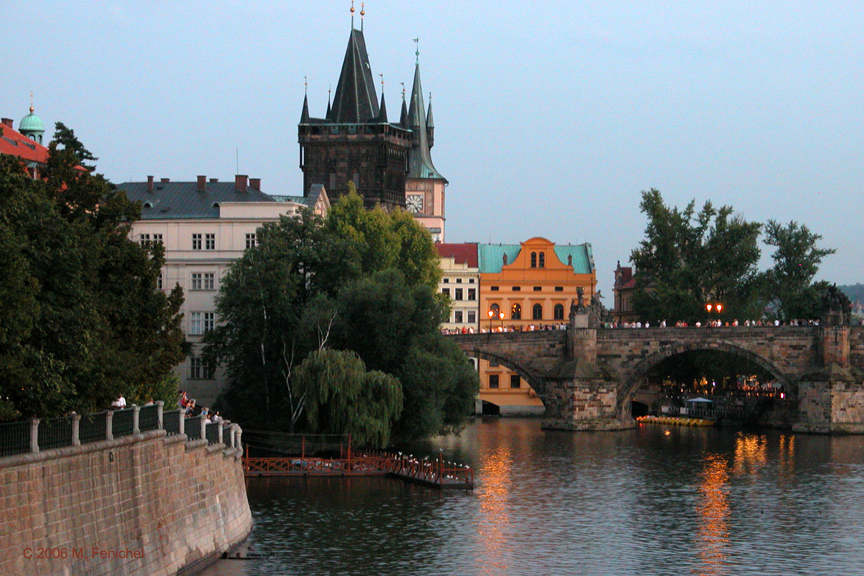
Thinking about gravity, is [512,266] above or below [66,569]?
above

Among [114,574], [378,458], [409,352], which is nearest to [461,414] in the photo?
[409,352]

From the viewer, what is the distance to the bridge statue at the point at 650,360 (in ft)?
257

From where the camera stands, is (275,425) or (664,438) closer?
(275,425)

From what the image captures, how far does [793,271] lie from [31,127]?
57.6 metres

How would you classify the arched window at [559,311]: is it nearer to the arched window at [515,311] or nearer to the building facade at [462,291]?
the arched window at [515,311]

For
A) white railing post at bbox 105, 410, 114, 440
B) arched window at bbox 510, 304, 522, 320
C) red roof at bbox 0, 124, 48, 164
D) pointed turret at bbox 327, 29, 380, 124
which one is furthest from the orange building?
white railing post at bbox 105, 410, 114, 440

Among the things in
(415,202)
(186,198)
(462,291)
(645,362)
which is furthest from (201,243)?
(415,202)

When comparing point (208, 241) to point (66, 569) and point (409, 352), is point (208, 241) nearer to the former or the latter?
point (409, 352)

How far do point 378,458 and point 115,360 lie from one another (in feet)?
78.4

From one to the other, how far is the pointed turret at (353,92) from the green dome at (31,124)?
31.6 metres

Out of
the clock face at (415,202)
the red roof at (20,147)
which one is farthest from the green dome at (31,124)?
the clock face at (415,202)

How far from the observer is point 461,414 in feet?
213

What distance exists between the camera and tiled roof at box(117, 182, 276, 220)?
75.6 meters

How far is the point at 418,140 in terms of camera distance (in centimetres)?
14475
